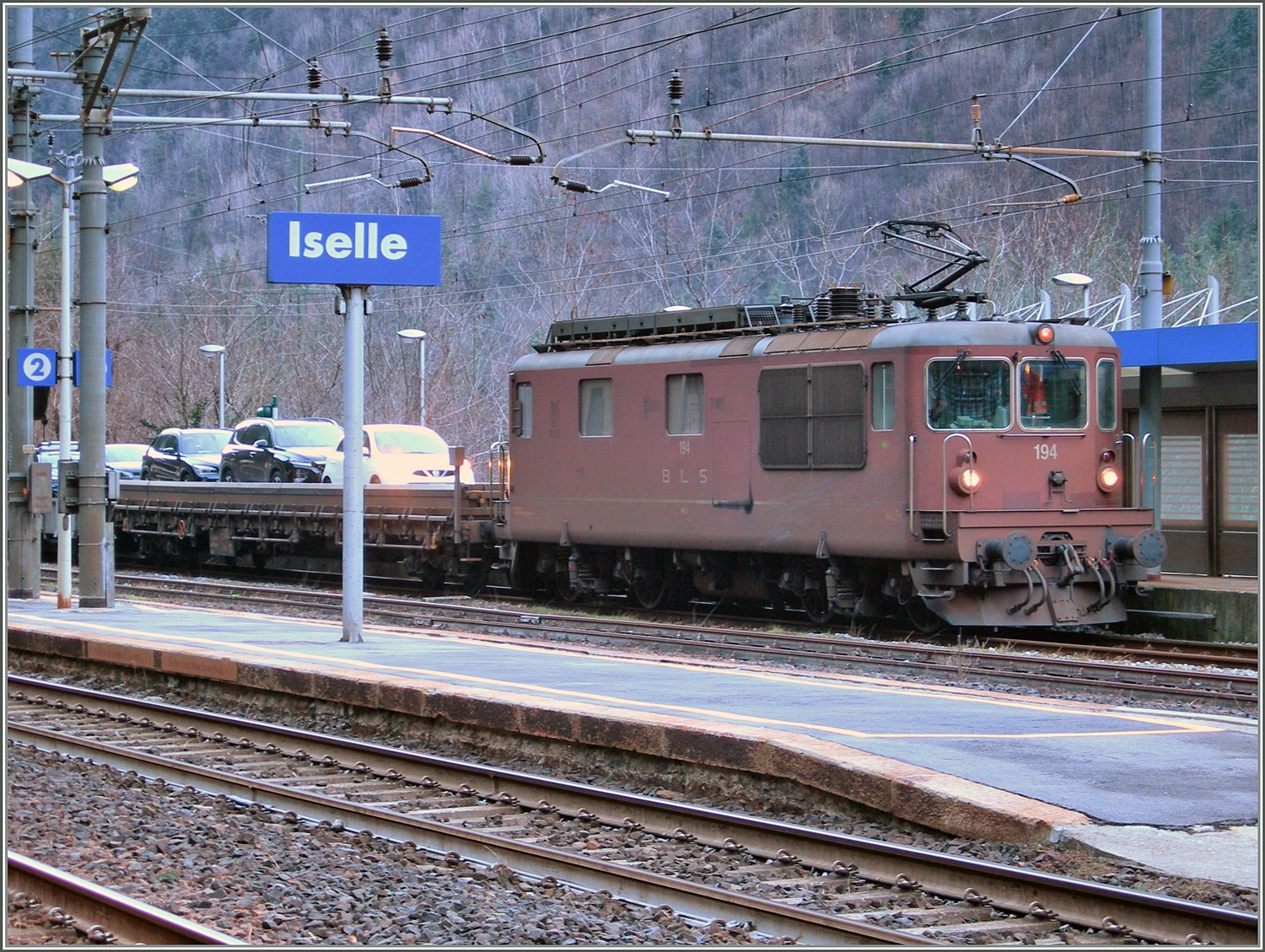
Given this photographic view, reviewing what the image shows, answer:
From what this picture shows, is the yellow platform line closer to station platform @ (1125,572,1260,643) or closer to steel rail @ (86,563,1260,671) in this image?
steel rail @ (86,563,1260,671)

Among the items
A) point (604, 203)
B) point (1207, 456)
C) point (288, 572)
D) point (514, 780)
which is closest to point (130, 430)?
point (604, 203)

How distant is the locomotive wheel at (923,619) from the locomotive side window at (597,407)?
14.9ft

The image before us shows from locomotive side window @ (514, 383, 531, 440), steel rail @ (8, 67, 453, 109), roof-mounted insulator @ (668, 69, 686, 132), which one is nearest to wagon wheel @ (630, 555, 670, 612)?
locomotive side window @ (514, 383, 531, 440)

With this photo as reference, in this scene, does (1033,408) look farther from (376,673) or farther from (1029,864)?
(1029,864)

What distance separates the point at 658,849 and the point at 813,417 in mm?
9996

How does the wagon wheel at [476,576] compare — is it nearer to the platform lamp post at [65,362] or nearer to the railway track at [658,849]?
the platform lamp post at [65,362]

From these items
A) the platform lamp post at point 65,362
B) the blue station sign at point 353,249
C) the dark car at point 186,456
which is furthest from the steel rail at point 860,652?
the dark car at point 186,456

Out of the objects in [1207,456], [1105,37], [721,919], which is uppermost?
[1105,37]

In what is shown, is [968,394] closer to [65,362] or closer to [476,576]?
[476,576]

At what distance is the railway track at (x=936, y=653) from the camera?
42.8 ft

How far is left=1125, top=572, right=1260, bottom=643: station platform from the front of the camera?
16.9 meters

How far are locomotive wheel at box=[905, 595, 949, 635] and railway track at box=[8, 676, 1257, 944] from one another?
8571 millimetres

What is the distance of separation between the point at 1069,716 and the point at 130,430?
60.7m

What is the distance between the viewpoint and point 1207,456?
19531 mm
